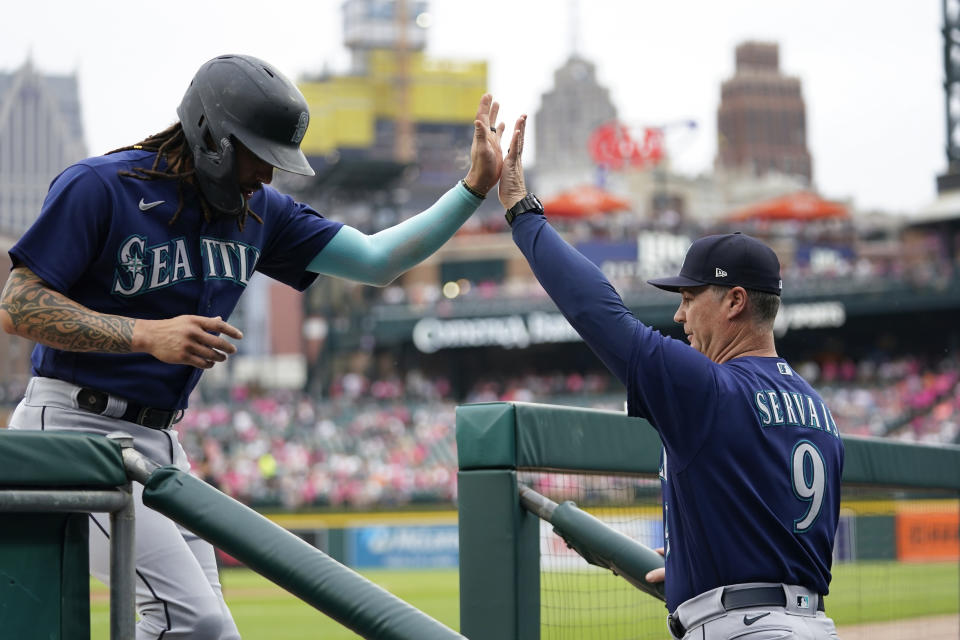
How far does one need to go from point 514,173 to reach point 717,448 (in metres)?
0.89

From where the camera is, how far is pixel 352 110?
66.5 metres

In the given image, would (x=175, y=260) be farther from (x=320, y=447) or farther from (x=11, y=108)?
(x=320, y=447)

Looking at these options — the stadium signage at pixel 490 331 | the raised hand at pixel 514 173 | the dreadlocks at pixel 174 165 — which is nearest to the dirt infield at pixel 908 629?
the raised hand at pixel 514 173

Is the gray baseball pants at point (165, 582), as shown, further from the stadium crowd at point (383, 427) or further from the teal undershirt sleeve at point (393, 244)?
the stadium crowd at point (383, 427)

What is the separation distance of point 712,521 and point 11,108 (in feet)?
55.5

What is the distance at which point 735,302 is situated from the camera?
9.46 ft

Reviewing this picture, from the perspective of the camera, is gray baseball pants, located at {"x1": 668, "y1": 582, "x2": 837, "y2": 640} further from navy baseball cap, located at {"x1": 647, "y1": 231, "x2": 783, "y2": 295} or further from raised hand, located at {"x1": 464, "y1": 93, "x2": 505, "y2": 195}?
raised hand, located at {"x1": 464, "y1": 93, "x2": 505, "y2": 195}

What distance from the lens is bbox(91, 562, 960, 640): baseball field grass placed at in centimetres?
414

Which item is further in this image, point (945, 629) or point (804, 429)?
point (945, 629)

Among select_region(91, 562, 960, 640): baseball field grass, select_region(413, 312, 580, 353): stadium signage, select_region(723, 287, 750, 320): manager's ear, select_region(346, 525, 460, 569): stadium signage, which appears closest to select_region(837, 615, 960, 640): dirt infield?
select_region(91, 562, 960, 640): baseball field grass

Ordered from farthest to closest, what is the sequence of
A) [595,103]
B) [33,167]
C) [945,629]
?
[595,103]
[33,167]
[945,629]

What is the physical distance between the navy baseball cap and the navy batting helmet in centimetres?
96

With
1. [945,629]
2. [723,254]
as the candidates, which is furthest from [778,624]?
[945,629]

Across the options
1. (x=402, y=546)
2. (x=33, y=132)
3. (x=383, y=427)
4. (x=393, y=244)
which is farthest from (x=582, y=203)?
(x=393, y=244)
